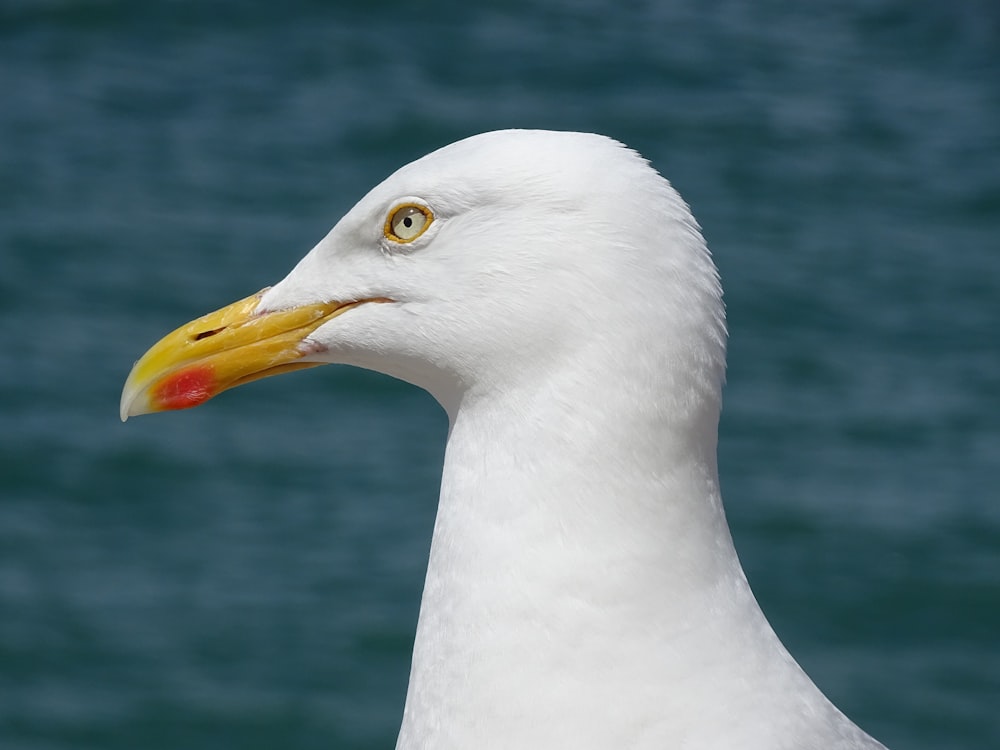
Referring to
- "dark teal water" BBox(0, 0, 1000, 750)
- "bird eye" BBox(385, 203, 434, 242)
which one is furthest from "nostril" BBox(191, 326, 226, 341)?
"dark teal water" BBox(0, 0, 1000, 750)

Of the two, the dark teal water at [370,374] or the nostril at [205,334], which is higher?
the dark teal water at [370,374]

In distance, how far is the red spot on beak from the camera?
3723 mm

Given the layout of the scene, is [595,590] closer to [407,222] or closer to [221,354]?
[407,222]

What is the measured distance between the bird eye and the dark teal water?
566 centimetres

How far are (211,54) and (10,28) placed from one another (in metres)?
1.86

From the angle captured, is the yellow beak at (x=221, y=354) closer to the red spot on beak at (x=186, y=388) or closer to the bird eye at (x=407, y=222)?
the red spot on beak at (x=186, y=388)

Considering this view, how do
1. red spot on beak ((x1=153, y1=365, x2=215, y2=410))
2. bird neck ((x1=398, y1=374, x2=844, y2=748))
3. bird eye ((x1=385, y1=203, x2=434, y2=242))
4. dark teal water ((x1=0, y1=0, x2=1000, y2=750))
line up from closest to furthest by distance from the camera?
1. bird neck ((x1=398, y1=374, x2=844, y2=748))
2. bird eye ((x1=385, y1=203, x2=434, y2=242))
3. red spot on beak ((x1=153, y1=365, x2=215, y2=410))
4. dark teal water ((x1=0, y1=0, x2=1000, y2=750))

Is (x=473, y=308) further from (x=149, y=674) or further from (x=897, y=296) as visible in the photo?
(x=897, y=296)

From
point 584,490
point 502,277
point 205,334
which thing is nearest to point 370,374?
point 205,334

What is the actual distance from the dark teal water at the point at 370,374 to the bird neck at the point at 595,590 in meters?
5.67

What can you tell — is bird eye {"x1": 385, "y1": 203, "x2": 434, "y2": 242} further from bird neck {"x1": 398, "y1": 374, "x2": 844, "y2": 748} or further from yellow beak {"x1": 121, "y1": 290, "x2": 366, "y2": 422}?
bird neck {"x1": 398, "y1": 374, "x2": 844, "y2": 748}

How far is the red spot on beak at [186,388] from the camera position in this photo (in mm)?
3723

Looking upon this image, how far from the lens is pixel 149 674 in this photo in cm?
902

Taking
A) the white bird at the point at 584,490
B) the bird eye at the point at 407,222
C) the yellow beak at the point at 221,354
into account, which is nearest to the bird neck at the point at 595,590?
the white bird at the point at 584,490
